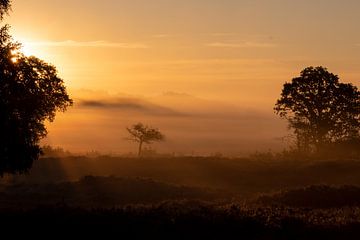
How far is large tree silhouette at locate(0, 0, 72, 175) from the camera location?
32.8 m

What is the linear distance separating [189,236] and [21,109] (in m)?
15.3

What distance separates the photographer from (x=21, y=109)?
34.1 metres

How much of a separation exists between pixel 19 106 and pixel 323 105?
214 feet

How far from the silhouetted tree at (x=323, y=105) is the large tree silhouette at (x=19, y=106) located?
60657mm

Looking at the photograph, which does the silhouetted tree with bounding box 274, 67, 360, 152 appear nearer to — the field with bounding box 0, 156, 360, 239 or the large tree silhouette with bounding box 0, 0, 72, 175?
the field with bounding box 0, 156, 360, 239

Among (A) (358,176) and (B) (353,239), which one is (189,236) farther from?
(A) (358,176)

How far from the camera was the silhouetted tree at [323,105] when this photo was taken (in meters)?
90.6

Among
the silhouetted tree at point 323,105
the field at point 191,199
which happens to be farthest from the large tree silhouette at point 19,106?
the silhouetted tree at point 323,105

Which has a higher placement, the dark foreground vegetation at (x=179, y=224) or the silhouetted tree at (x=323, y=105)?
the silhouetted tree at (x=323, y=105)

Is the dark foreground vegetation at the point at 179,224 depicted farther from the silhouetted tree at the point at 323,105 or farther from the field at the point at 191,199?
the silhouetted tree at the point at 323,105

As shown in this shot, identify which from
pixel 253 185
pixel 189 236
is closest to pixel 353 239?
pixel 189 236

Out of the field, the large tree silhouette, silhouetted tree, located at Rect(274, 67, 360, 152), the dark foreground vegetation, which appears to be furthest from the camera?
silhouetted tree, located at Rect(274, 67, 360, 152)

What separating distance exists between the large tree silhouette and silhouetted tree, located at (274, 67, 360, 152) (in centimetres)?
6066

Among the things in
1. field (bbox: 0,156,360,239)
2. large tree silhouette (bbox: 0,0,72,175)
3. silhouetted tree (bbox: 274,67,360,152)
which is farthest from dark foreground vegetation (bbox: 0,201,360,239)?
silhouetted tree (bbox: 274,67,360,152)
